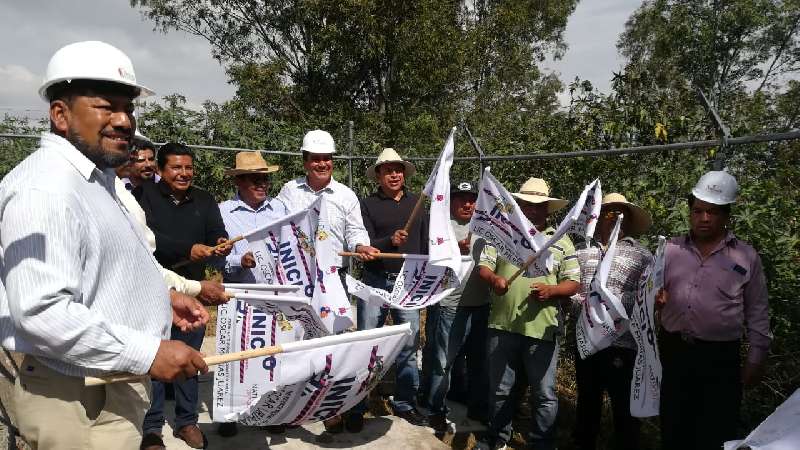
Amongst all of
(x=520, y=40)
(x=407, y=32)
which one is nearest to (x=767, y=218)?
(x=407, y=32)

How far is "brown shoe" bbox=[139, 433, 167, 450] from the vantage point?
3.58m

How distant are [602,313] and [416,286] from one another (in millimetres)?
1381

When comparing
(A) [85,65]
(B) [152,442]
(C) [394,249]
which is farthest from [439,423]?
(A) [85,65]

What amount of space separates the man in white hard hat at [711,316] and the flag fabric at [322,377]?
5.18ft

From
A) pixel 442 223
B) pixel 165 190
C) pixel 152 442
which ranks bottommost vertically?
pixel 152 442

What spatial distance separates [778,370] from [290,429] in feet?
11.2

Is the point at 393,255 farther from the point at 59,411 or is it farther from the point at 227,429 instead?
the point at 59,411

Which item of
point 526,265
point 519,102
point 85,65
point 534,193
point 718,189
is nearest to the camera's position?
point 85,65

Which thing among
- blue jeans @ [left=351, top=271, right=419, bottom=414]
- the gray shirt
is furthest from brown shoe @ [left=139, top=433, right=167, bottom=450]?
the gray shirt

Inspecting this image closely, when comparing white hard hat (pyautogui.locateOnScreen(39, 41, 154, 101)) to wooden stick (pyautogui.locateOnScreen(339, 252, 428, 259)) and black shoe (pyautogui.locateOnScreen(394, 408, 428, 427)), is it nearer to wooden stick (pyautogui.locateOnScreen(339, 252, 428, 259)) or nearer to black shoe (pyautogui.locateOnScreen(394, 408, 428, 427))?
wooden stick (pyautogui.locateOnScreen(339, 252, 428, 259))

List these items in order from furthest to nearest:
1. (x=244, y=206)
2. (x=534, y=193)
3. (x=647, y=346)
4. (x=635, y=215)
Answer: (x=244, y=206)
(x=534, y=193)
(x=635, y=215)
(x=647, y=346)

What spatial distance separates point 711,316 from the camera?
301 cm

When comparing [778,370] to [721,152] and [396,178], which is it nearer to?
[721,152]

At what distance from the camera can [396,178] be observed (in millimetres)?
4594
